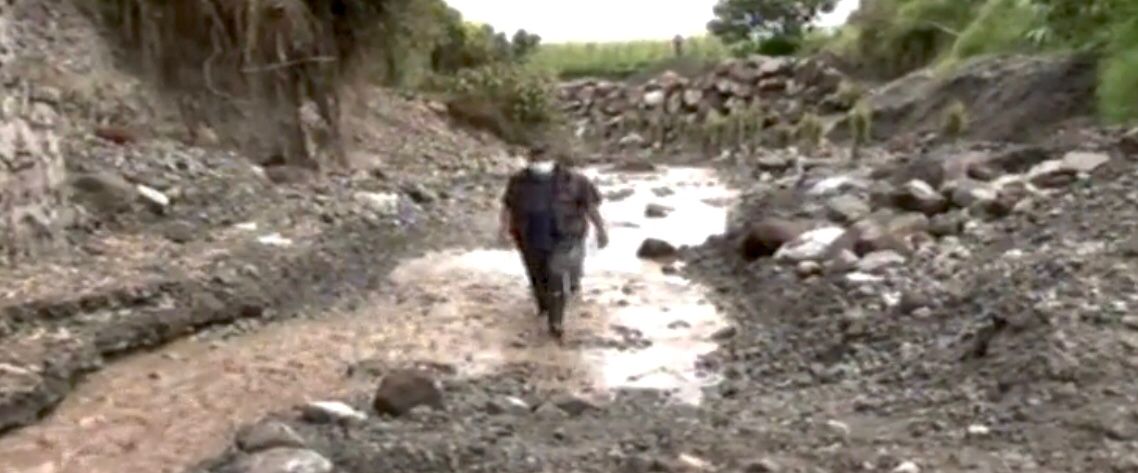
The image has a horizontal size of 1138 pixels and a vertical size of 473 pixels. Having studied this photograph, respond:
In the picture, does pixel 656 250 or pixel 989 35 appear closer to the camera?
pixel 656 250

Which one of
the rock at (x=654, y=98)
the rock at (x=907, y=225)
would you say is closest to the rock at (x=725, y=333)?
the rock at (x=907, y=225)

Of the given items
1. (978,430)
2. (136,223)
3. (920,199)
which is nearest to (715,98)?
(920,199)

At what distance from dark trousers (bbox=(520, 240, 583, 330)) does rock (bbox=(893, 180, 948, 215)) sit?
346cm

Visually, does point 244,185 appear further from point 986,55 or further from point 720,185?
point 986,55

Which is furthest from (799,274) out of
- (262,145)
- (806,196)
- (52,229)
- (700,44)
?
(700,44)

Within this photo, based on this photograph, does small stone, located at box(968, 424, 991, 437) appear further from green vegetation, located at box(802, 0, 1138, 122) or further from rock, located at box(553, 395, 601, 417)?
green vegetation, located at box(802, 0, 1138, 122)

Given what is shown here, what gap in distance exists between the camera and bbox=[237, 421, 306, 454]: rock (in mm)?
7973

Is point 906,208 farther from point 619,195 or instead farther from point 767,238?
point 619,195

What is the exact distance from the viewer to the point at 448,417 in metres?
8.54

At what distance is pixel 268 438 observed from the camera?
8078 mm

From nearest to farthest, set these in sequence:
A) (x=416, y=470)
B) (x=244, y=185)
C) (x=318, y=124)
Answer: (x=416, y=470) → (x=244, y=185) → (x=318, y=124)

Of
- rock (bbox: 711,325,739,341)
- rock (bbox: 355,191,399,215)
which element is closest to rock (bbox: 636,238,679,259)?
rock (bbox: 355,191,399,215)

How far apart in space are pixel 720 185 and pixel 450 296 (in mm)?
8514

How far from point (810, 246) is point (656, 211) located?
524 centimetres
